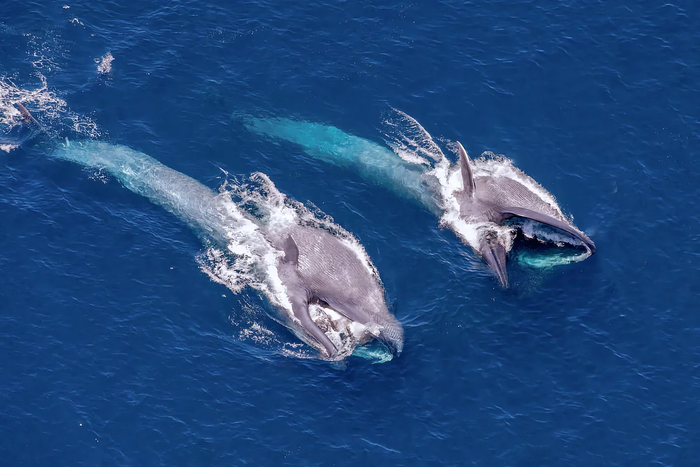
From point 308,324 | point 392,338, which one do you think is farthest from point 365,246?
point 308,324

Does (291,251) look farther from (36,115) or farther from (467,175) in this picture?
(36,115)

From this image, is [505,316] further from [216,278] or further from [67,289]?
[67,289]

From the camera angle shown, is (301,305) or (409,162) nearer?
(301,305)

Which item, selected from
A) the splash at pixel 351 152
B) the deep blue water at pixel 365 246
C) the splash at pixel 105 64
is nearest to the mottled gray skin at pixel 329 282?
the deep blue water at pixel 365 246

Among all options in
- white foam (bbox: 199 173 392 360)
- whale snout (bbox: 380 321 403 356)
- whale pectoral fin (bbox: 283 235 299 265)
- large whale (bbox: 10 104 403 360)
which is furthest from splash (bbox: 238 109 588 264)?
whale pectoral fin (bbox: 283 235 299 265)

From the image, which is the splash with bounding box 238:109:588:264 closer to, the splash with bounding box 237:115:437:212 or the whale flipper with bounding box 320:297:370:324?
the splash with bounding box 237:115:437:212

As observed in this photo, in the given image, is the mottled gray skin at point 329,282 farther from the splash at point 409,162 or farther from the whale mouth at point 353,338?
the splash at point 409,162

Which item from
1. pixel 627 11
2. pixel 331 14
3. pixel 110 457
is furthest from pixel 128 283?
pixel 627 11
